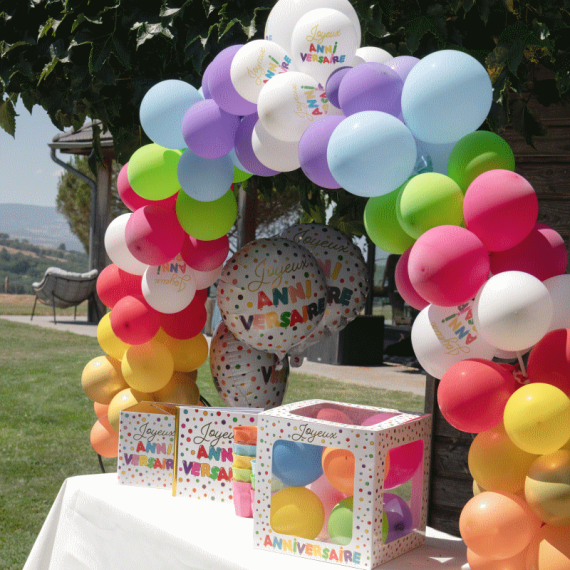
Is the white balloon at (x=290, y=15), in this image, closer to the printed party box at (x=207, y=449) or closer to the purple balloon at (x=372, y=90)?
the purple balloon at (x=372, y=90)

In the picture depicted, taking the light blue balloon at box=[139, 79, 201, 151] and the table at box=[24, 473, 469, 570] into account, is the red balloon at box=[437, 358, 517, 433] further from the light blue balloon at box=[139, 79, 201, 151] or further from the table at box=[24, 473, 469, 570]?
the light blue balloon at box=[139, 79, 201, 151]

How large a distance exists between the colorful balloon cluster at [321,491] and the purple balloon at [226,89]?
0.84 m

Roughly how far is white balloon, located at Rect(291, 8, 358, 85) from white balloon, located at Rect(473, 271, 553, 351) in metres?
0.69

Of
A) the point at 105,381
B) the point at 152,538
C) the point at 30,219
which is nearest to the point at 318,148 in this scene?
the point at 152,538

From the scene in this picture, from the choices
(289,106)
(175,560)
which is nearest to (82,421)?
(175,560)

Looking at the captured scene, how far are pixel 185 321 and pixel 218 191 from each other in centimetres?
56

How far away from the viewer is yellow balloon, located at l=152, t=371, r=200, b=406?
2281mm

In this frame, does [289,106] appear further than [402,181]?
Yes

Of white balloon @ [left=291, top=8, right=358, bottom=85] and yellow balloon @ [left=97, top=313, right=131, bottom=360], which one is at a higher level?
white balloon @ [left=291, top=8, right=358, bottom=85]

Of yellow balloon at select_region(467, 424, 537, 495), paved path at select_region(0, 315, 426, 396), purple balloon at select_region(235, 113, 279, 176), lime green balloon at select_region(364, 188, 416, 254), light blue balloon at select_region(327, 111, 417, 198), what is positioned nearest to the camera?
yellow balloon at select_region(467, 424, 537, 495)

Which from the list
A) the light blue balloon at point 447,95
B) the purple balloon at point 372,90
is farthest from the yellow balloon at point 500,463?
the purple balloon at point 372,90

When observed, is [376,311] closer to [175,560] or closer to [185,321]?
[185,321]

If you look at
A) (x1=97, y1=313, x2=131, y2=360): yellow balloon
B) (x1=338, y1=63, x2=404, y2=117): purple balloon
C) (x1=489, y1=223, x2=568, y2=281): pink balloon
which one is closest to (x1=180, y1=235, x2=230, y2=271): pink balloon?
(x1=97, y1=313, x2=131, y2=360): yellow balloon

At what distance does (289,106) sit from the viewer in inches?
60.1
